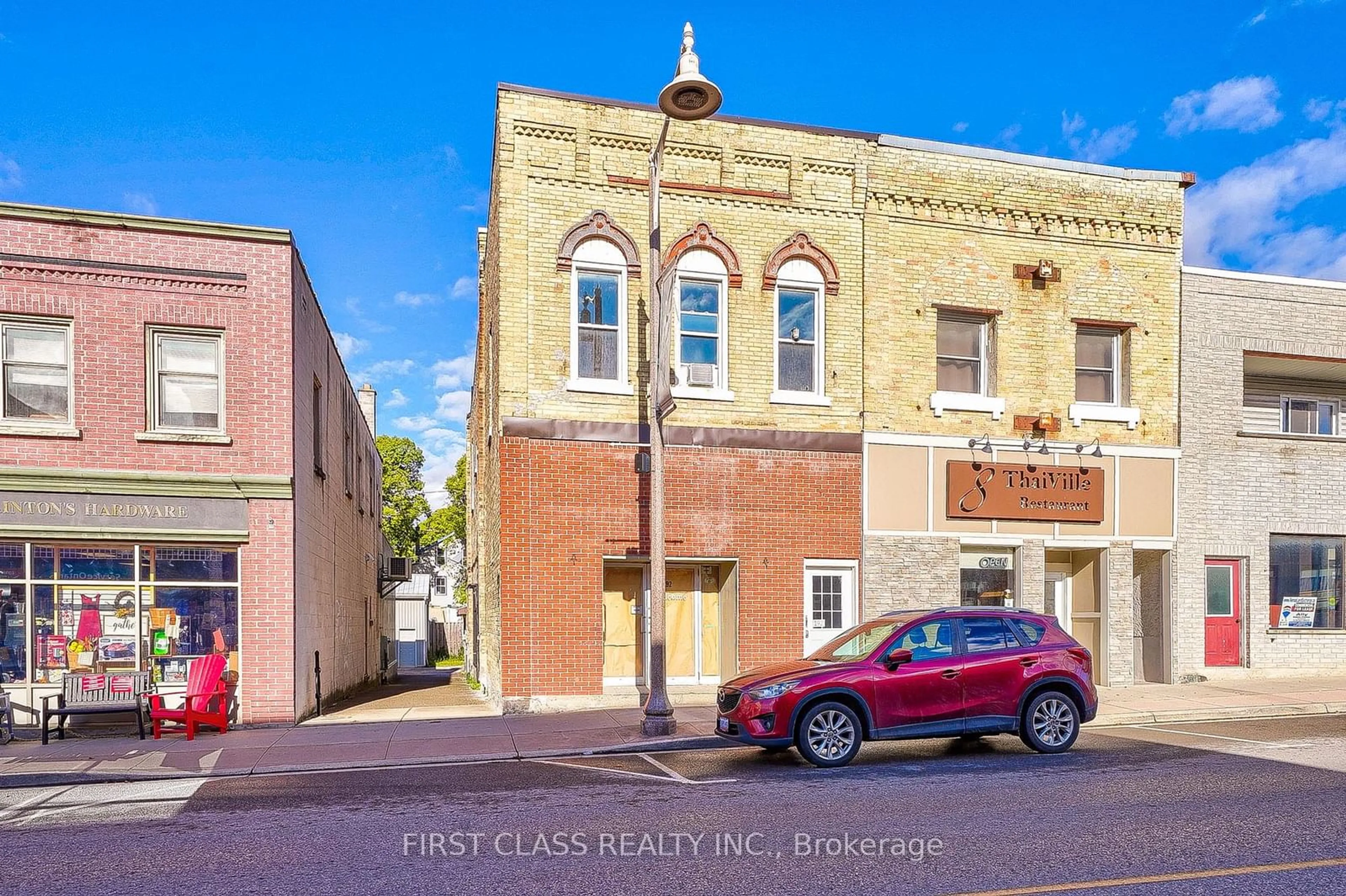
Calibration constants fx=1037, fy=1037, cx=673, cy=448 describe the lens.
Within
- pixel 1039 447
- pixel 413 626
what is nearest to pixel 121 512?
pixel 1039 447

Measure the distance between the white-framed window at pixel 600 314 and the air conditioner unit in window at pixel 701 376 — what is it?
102cm

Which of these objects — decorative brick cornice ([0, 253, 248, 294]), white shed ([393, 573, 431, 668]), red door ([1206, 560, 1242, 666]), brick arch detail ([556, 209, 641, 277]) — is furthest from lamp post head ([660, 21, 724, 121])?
white shed ([393, 573, 431, 668])

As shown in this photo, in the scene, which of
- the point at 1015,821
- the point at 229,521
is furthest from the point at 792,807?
the point at 229,521

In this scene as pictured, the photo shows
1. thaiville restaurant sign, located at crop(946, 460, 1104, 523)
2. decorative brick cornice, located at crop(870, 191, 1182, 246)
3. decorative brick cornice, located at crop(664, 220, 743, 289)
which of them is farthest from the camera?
decorative brick cornice, located at crop(870, 191, 1182, 246)

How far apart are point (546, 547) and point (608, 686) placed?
2409mm

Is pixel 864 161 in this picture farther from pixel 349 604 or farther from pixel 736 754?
pixel 349 604

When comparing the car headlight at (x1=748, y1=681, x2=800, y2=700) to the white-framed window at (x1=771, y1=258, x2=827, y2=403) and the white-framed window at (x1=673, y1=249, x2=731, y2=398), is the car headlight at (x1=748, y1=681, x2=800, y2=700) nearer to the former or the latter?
the white-framed window at (x1=673, y1=249, x2=731, y2=398)

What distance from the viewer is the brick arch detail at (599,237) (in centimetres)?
1583

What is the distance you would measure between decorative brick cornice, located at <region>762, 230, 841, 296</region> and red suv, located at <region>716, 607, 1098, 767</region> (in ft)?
22.2

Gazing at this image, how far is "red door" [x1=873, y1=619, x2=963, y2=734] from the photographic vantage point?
10773 mm

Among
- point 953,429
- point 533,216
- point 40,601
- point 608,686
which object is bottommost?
point 608,686

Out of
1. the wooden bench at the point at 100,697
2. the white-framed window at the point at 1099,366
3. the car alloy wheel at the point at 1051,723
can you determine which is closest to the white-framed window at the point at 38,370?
the wooden bench at the point at 100,697

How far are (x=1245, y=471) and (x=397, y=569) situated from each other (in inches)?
915

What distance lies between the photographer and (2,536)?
44.7 feet
